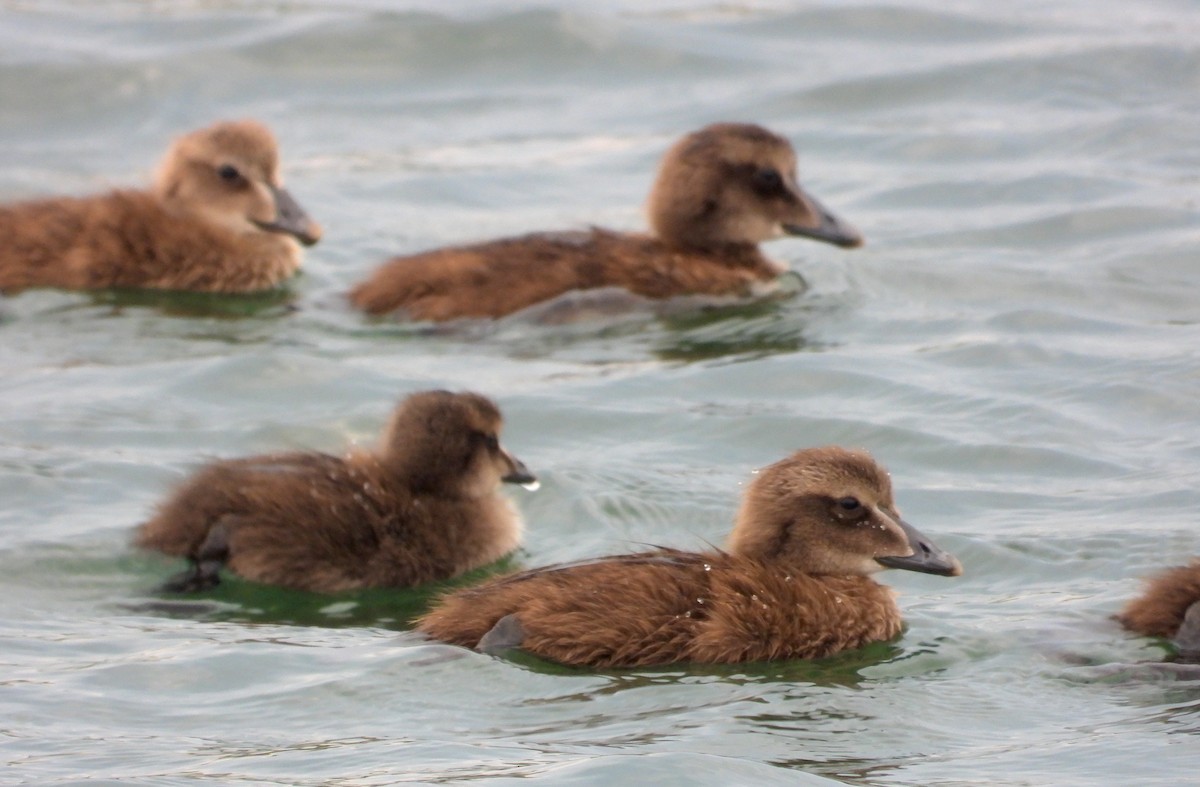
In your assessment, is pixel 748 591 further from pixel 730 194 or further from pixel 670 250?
pixel 730 194

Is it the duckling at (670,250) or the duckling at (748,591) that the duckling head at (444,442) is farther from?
the duckling at (670,250)

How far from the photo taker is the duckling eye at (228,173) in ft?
41.1

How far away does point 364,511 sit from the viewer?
8500 mm

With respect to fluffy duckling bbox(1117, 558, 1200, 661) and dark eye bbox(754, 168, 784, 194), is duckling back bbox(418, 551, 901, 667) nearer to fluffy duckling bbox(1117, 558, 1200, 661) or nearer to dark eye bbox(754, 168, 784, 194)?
fluffy duckling bbox(1117, 558, 1200, 661)

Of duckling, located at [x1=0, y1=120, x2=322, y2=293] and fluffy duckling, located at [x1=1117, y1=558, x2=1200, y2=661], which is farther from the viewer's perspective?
duckling, located at [x1=0, y1=120, x2=322, y2=293]

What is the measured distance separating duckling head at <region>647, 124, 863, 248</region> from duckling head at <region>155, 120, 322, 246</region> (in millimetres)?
1996

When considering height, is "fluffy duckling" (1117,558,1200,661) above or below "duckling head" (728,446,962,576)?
below

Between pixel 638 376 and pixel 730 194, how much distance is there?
1.56 meters

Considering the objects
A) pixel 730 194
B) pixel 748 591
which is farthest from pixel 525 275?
pixel 748 591

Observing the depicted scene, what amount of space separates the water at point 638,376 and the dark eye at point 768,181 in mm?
636

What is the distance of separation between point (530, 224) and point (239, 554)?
703 centimetres

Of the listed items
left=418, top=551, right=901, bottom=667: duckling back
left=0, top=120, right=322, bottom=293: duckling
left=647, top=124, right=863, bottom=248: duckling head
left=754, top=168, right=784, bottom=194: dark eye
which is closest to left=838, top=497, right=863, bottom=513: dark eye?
left=418, top=551, right=901, bottom=667: duckling back

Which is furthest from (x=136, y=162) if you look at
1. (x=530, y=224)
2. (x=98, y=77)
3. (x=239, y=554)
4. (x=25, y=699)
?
(x=25, y=699)

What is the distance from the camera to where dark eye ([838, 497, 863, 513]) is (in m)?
7.77
